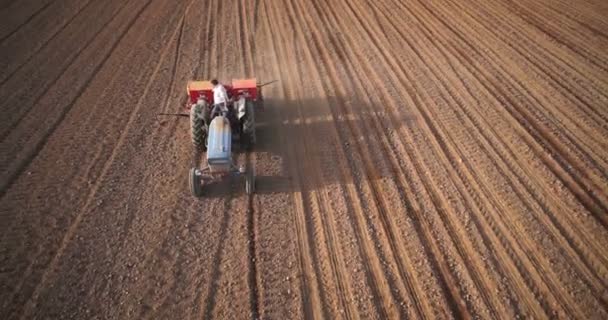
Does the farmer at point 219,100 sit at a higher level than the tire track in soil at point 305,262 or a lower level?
higher

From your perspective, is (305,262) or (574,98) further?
(574,98)

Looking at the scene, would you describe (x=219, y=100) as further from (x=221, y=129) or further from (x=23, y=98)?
(x=23, y=98)

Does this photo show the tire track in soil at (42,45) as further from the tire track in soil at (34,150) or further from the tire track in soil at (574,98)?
the tire track in soil at (574,98)

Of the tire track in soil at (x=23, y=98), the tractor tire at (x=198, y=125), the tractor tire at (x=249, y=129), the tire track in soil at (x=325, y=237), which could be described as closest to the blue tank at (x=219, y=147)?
the tractor tire at (x=198, y=125)

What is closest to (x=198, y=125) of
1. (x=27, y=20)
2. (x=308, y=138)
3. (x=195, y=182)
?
(x=195, y=182)

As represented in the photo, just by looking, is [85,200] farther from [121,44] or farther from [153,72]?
[121,44]

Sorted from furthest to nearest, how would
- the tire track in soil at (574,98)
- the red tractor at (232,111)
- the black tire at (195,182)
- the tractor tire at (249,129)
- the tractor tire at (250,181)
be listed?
the tire track in soil at (574,98) < the tractor tire at (249,129) < the red tractor at (232,111) < the tractor tire at (250,181) < the black tire at (195,182)

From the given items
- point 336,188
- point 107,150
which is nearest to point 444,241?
point 336,188
